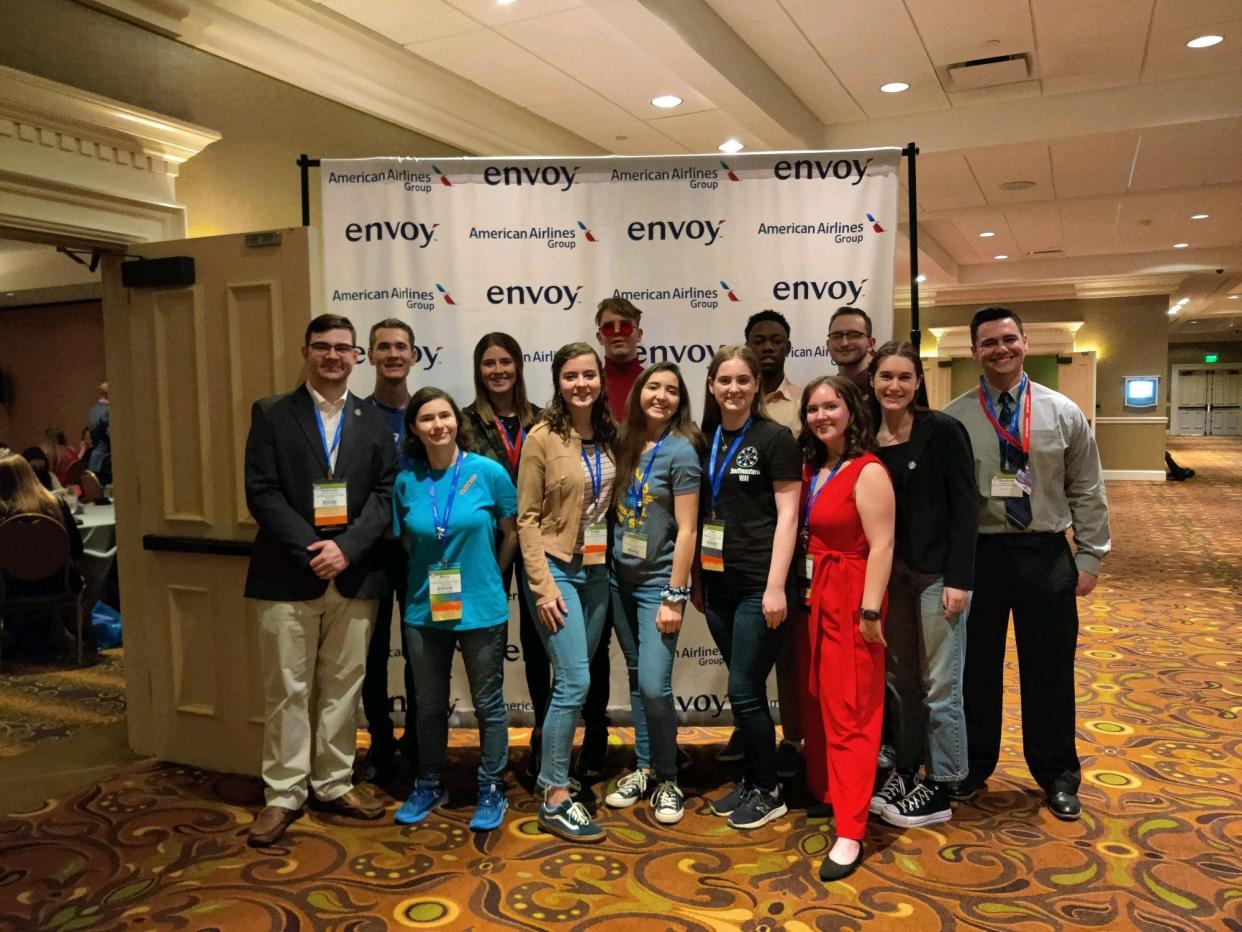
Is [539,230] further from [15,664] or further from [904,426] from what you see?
[15,664]

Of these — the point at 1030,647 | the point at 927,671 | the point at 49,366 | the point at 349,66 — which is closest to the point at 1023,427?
the point at 1030,647

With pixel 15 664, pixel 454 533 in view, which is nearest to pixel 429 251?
pixel 454 533

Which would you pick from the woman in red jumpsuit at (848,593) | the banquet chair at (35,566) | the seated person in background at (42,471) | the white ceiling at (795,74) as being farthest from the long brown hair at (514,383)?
the seated person in background at (42,471)

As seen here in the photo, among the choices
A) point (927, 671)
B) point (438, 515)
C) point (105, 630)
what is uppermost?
point (438, 515)

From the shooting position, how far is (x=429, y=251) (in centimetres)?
323

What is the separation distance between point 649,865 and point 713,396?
137 centimetres

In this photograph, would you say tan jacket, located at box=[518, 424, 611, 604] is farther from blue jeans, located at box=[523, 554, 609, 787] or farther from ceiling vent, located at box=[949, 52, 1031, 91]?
ceiling vent, located at box=[949, 52, 1031, 91]

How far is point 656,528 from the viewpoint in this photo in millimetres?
2686

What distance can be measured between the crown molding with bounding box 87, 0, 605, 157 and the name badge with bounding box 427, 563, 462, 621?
7.44 ft

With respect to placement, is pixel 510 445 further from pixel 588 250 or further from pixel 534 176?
pixel 534 176

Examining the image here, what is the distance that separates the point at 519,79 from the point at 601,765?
3.56 meters

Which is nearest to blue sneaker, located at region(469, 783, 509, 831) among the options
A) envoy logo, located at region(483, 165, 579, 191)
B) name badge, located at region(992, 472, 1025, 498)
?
name badge, located at region(992, 472, 1025, 498)

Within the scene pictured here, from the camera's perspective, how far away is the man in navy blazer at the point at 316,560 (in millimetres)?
2699

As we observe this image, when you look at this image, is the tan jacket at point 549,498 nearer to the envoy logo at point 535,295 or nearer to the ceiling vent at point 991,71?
the envoy logo at point 535,295
